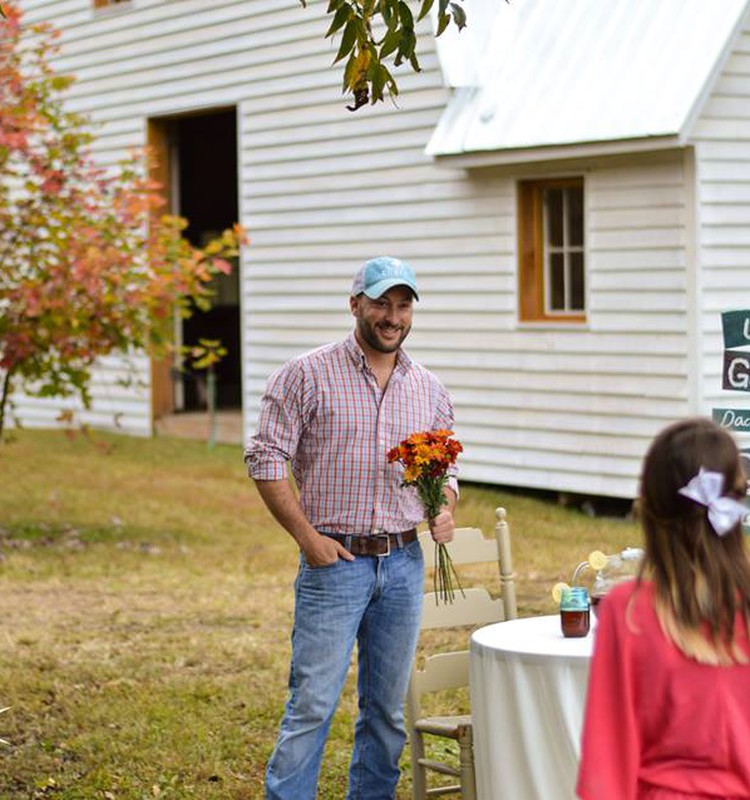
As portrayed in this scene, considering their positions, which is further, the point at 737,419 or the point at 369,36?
the point at 737,419

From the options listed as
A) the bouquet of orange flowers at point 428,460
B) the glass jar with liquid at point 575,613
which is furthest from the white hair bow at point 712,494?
the bouquet of orange flowers at point 428,460

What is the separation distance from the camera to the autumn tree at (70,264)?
11875 mm

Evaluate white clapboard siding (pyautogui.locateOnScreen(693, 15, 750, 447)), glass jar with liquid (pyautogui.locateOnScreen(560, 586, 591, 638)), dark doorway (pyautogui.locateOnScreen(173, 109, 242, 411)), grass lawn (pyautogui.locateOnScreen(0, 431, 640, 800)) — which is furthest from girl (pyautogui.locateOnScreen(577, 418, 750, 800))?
dark doorway (pyautogui.locateOnScreen(173, 109, 242, 411))

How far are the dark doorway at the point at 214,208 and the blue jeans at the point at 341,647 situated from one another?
16133mm

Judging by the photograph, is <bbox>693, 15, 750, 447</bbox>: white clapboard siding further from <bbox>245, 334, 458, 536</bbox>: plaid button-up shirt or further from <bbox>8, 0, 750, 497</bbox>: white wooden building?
<bbox>245, 334, 458, 536</bbox>: plaid button-up shirt

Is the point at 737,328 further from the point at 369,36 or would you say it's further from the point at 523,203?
the point at 523,203

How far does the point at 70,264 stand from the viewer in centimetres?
1192

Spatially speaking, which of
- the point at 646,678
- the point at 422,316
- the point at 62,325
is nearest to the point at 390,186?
the point at 422,316

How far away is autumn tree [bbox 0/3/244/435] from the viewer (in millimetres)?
11875

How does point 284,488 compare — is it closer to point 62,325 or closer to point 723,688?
point 723,688

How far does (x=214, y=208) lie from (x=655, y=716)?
19.8 meters

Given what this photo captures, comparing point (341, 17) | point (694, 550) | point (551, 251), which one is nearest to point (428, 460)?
point (341, 17)

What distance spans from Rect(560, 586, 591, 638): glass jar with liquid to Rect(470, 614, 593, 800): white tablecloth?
3cm

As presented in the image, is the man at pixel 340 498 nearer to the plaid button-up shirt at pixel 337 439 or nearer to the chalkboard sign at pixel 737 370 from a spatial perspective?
the plaid button-up shirt at pixel 337 439
